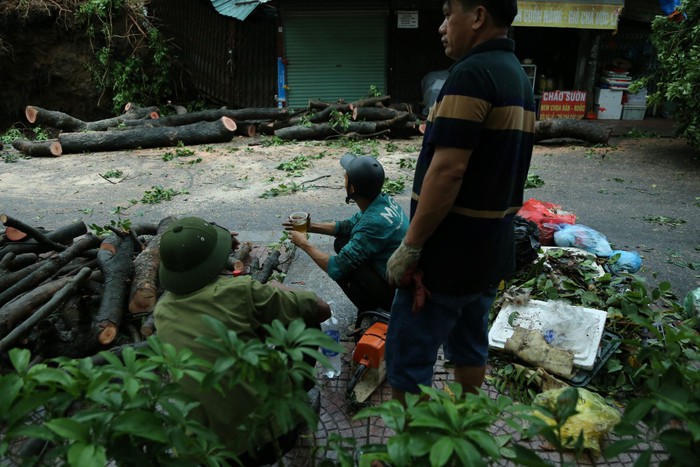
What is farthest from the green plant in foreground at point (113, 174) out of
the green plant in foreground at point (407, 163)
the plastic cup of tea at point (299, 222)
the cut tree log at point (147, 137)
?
the plastic cup of tea at point (299, 222)

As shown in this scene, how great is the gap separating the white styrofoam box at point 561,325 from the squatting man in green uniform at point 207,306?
6.26 ft

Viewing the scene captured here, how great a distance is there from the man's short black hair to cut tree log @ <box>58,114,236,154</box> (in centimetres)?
1006

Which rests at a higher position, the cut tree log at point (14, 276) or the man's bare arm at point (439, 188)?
the man's bare arm at point (439, 188)

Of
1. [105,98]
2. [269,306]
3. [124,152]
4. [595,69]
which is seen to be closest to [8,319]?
[269,306]

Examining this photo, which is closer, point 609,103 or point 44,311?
point 44,311

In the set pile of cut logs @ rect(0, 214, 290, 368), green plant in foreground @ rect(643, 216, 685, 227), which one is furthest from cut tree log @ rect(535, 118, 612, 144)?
pile of cut logs @ rect(0, 214, 290, 368)

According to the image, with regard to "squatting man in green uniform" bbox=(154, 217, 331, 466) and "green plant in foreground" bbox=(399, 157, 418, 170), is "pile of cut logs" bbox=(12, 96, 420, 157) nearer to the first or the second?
"green plant in foreground" bbox=(399, 157, 418, 170)

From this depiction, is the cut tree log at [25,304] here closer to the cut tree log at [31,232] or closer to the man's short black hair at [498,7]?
the cut tree log at [31,232]

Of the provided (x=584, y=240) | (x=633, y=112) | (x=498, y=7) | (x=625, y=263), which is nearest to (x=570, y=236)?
(x=584, y=240)

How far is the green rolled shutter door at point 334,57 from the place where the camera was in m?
13.9

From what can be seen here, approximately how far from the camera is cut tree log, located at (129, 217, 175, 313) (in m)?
3.84

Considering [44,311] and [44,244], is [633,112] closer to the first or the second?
[44,244]

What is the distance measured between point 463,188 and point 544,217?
138 inches

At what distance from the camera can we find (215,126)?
11.5 metres
